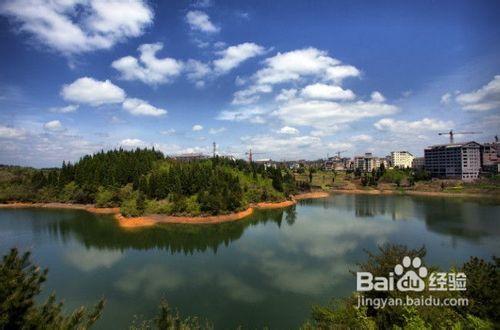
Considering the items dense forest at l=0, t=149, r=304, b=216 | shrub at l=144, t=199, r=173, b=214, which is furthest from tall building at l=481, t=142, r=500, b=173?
shrub at l=144, t=199, r=173, b=214

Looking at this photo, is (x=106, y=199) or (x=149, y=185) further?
(x=106, y=199)

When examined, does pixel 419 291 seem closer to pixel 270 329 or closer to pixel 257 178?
pixel 270 329

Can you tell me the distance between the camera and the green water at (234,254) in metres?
21.4

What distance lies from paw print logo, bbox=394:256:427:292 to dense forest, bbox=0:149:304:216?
3996cm

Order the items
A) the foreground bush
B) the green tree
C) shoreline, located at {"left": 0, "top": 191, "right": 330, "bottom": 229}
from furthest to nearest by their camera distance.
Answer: shoreline, located at {"left": 0, "top": 191, "right": 330, "bottom": 229} → the foreground bush → the green tree

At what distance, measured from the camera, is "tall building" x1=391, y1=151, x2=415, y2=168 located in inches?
5978

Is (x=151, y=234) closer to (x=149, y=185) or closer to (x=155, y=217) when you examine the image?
(x=155, y=217)

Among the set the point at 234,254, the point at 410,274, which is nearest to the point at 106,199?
the point at 234,254

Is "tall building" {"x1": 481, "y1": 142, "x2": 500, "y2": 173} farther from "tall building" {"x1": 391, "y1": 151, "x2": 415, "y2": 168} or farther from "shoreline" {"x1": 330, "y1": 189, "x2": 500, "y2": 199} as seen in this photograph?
"tall building" {"x1": 391, "y1": 151, "x2": 415, "y2": 168}

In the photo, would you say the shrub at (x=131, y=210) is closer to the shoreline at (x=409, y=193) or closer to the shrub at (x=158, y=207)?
the shrub at (x=158, y=207)

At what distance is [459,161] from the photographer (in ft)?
318

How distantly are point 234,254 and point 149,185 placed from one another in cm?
2968

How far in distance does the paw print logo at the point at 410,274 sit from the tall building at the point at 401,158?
150967 mm

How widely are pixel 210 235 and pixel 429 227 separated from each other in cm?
2980
